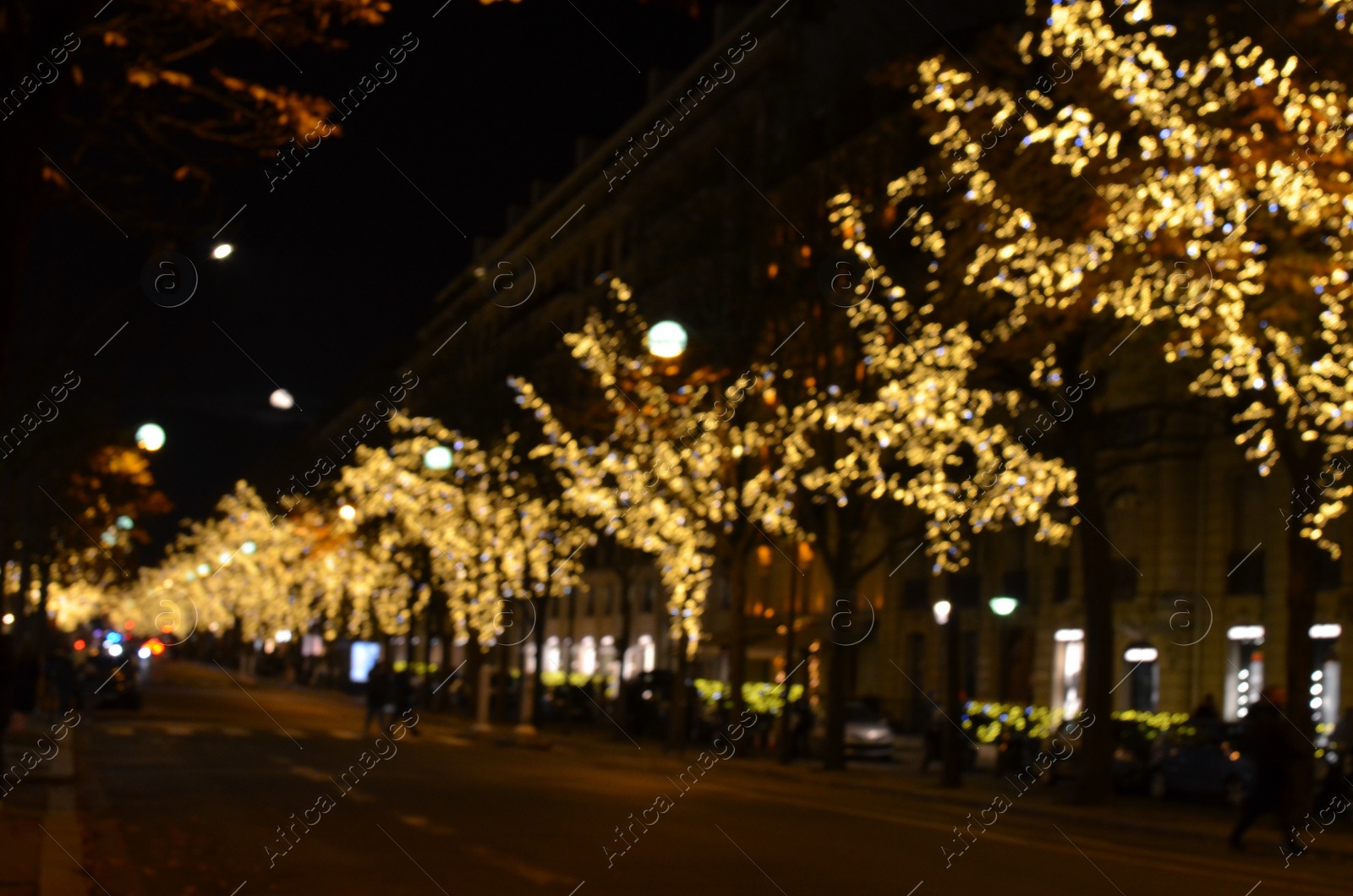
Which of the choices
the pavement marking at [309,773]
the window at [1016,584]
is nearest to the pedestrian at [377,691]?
the pavement marking at [309,773]

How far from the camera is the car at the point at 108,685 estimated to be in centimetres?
4481

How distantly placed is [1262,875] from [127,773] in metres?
15.0

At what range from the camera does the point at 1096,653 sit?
1011 inches

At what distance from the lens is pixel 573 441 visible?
41.0 metres

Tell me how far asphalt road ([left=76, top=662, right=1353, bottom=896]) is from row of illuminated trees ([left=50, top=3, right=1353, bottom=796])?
3350 millimetres

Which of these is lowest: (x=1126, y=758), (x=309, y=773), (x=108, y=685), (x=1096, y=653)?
(x=309, y=773)

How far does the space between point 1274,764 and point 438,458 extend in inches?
1271

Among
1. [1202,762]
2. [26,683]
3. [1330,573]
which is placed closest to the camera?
[1202,762]

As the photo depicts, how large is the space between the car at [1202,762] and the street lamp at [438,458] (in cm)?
2209

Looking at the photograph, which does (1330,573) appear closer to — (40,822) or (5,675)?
(5,675)

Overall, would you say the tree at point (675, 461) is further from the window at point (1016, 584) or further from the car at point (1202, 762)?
the window at point (1016, 584)

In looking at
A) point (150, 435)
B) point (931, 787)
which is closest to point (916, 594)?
point (931, 787)

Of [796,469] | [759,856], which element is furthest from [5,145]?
A: [796,469]

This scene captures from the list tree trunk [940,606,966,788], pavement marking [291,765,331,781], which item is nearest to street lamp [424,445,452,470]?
tree trunk [940,606,966,788]
